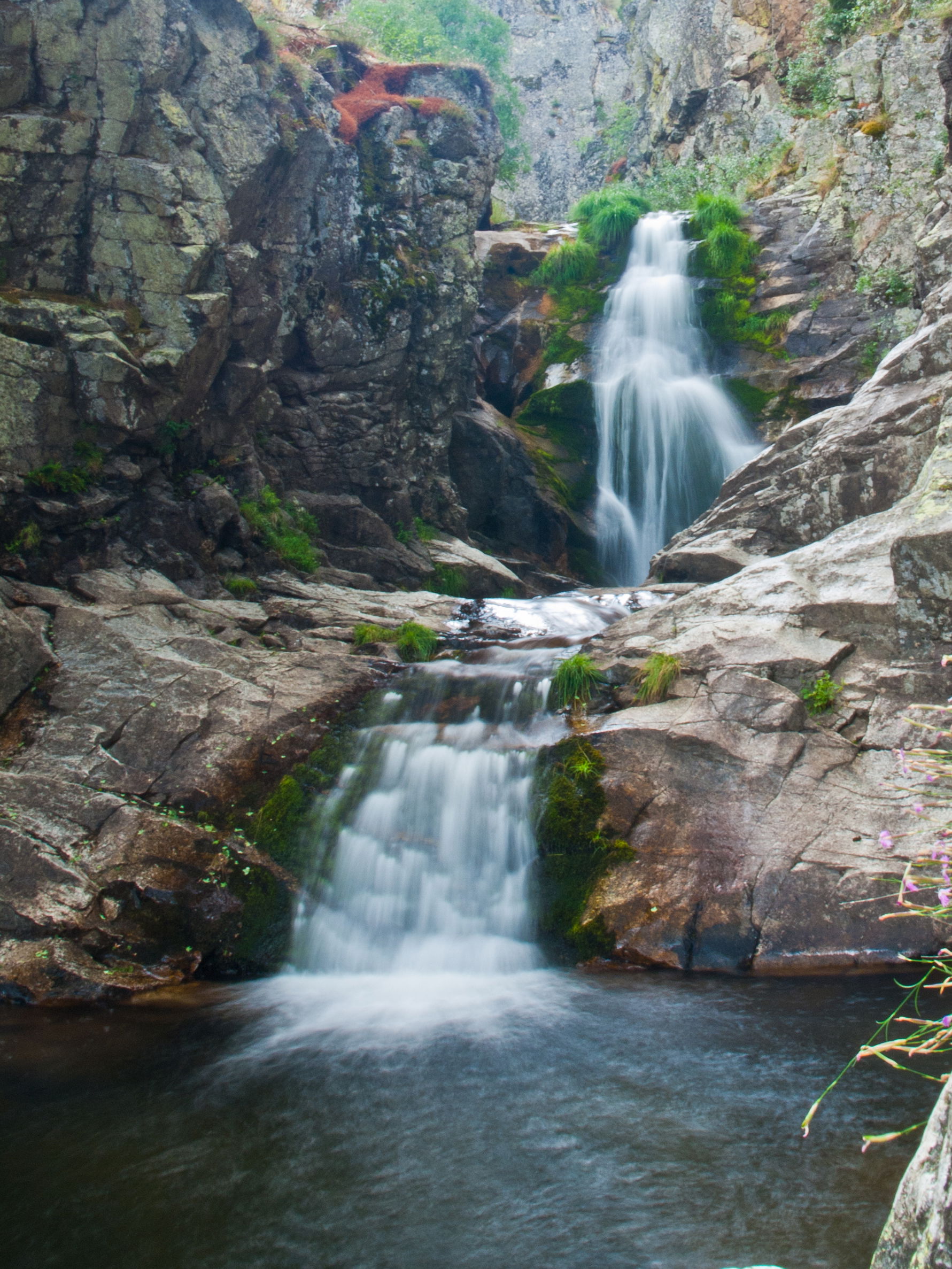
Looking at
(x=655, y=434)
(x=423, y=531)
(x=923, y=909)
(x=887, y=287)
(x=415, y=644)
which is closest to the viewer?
(x=923, y=909)

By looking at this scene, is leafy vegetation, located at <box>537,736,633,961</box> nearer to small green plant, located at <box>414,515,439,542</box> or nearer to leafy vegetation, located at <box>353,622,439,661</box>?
leafy vegetation, located at <box>353,622,439,661</box>

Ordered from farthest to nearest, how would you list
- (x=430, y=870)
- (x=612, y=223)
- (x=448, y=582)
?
1. (x=612, y=223)
2. (x=448, y=582)
3. (x=430, y=870)

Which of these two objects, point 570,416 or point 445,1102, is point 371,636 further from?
point 570,416

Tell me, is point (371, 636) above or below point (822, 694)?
above

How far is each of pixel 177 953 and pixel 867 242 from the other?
18.9 metres

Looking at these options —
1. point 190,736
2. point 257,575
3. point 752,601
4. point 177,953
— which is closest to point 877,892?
point 752,601

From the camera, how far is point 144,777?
7.79m

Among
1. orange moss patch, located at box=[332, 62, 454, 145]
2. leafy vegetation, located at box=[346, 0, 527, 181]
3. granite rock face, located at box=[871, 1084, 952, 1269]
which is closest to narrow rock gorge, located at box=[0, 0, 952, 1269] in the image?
granite rock face, located at box=[871, 1084, 952, 1269]

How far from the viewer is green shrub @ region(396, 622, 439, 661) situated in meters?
10.5

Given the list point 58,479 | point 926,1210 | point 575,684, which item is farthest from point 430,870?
point 58,479

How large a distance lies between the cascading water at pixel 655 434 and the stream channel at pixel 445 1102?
10764 millimetres

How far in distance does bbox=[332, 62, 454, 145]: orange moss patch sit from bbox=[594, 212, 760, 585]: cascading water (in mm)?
6119

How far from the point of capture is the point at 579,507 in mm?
18109

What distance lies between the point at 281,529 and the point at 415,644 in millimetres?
4176
